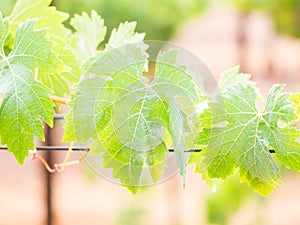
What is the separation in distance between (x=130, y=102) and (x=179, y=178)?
6.39ft

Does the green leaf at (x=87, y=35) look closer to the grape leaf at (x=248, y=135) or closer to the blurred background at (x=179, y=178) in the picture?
the grape leaf at (x=248, y=135)

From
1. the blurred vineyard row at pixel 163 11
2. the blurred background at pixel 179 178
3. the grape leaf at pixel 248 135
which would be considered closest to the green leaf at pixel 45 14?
the grape leaf at pixel 248 135

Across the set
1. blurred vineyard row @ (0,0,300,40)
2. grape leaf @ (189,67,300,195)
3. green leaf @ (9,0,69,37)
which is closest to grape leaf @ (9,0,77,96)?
green leaf @ (9,0,69,37)

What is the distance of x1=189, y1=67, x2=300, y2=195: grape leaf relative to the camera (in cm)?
30

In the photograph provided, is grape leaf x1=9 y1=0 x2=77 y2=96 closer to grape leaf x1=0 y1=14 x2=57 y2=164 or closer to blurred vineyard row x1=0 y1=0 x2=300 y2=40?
grape leaf x1=0 y1=14 x2=57 y2=164

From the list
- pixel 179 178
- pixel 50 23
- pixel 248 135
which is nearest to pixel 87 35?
pixel 50 23

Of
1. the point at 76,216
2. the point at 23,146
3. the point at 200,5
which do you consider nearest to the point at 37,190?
the point at 76,216

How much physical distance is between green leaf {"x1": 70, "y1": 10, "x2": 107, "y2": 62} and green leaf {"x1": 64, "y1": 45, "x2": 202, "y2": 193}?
11cm

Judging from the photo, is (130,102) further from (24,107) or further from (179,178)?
(179,178)

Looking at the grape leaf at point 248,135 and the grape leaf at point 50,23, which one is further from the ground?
the grape leaf at point 50,23

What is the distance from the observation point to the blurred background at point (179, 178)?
1.65 meters

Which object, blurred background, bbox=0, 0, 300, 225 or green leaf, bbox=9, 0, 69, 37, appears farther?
blurred background, bbox=0, 0, 300, 225

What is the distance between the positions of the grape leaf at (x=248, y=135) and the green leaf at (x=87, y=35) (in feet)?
0.42

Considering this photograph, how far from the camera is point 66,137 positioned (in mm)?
298
